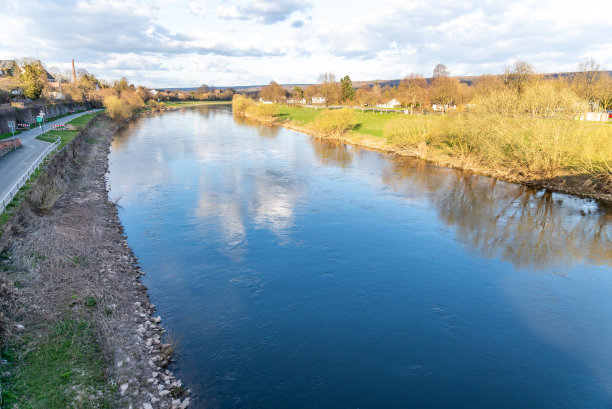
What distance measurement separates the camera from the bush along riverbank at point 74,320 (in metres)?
8.70

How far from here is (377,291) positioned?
14719 millimetres

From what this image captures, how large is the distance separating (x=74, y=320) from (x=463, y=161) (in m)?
34.1

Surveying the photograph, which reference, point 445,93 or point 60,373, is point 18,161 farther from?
point 445,93

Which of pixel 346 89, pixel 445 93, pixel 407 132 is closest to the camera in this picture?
pixel 407 132

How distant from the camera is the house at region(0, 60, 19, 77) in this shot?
78.7 metres

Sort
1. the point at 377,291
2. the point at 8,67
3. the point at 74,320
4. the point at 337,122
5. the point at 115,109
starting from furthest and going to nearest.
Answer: the point at 8,67
the point at 115,109
the point at 337,122
the point at 377,291
the point at 74,320

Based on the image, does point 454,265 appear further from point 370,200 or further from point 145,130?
point 145,130

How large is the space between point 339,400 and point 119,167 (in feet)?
106

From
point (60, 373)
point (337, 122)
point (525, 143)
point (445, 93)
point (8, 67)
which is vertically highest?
point (8, 67)

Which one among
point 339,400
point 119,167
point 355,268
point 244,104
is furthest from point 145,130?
point 339,400

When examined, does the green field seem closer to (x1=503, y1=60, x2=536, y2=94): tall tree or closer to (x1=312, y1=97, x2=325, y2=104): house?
(x1=503, y1=60, x2=536, y2=94): tall tree

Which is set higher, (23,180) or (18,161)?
(18,161)

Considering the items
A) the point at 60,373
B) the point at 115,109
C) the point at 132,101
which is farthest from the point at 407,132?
the point at 132,101

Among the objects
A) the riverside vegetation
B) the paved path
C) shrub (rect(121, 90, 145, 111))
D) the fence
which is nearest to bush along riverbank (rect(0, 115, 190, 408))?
the fence
